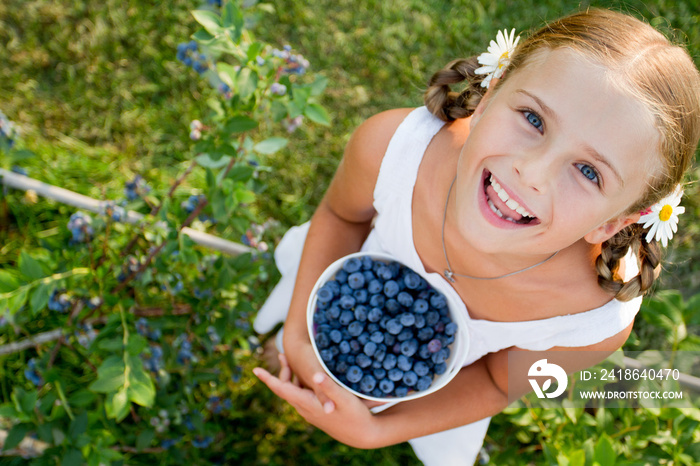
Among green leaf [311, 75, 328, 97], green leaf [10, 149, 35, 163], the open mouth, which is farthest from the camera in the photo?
green leaf [10, 149, 35, 163]

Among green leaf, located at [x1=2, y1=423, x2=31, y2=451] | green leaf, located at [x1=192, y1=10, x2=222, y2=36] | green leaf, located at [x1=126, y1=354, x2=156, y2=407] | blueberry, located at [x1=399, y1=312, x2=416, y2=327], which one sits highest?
green leaf, located at [x1=192, y1=10, x2=222, y2=36]

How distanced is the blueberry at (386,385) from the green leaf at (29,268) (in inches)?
32.7

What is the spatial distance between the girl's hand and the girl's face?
50 centimetres

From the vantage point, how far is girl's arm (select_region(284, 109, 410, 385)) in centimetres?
122

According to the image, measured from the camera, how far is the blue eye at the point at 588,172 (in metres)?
0.85

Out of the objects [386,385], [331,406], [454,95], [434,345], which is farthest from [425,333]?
[454,95]

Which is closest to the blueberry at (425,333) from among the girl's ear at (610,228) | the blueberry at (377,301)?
the blueberry at (377,301)

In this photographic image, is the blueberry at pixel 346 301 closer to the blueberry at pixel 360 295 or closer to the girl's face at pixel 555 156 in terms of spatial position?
the blueberry at pixel 360 295

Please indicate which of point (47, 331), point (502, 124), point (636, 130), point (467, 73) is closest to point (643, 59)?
point (636, 130)

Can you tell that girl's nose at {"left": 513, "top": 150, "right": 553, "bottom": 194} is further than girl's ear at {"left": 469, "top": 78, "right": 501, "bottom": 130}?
No

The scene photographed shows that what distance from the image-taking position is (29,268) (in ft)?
3.97

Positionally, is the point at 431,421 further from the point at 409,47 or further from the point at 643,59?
the point at 409,47

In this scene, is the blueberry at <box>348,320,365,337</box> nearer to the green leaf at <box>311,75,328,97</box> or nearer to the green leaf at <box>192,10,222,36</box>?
the green leaf at <box>311,75,328,97</box>

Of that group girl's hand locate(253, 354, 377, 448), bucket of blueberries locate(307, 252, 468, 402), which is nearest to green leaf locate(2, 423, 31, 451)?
girl's hand locate(253, 354, 377, 448)
